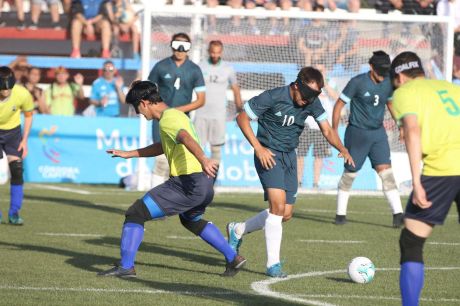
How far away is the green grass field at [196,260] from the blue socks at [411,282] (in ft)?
4.13

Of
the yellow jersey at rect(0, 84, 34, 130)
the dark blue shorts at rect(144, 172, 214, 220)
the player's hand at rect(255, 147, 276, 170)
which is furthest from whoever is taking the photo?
the yellow jersey at rect(0, 84, 34, 130)

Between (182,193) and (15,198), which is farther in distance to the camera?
(15,198)

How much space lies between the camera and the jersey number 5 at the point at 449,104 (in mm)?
7402

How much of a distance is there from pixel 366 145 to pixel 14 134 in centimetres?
484

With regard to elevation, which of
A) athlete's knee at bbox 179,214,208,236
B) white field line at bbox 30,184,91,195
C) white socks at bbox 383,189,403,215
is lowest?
white field line at bbox 30,184,91,195

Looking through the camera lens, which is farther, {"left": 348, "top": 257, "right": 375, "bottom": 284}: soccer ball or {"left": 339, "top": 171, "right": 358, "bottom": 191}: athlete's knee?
{"left": 339, "top": 171, "right": 358, "bottom": 191}: athlete's knee

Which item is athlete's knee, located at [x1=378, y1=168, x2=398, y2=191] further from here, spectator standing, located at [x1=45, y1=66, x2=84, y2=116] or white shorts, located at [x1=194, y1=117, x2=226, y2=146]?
spectator standing, located at [x1=45, y1=66, x2=84, y2=116]

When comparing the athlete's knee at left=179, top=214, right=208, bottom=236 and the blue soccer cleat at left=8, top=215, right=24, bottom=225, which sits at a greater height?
the athlete's knee at left=179, top=214, right=208, bottom=236

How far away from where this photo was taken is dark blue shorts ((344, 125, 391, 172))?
15.0 m

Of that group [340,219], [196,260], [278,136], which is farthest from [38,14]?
[278,136]

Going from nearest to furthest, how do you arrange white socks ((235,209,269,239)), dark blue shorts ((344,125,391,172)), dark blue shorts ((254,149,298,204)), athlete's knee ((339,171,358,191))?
dark blue shorts ((254,149,298,204)) < white socks ((235,209,269,239)) < dark blue shorts ((344,125,391,172)) < athlete's knee ((339,171,358,191))

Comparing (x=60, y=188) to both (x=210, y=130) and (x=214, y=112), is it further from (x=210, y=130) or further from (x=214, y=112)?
(x=214, y=112)

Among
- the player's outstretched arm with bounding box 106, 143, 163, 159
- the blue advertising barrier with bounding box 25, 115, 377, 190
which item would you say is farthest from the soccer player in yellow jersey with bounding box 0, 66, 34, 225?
the blue advertising barrier with bounding box 25, 115, 377, 190

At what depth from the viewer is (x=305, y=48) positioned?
66.0 ft
